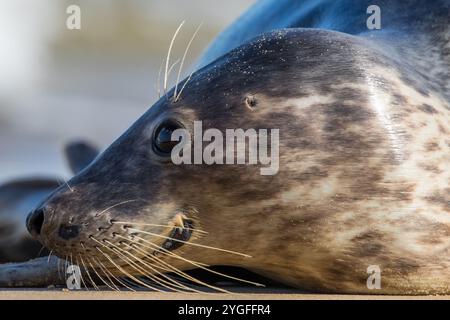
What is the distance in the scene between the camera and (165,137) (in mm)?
4027

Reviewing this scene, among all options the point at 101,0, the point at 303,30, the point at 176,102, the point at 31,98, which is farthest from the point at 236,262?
the point at 101,0

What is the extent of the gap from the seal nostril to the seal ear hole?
100 cm

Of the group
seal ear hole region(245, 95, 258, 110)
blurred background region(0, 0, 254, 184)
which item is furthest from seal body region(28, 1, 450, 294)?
blurred background region(0, 0, 254, 184)

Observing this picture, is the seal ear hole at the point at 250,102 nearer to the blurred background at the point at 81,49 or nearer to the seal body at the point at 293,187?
the seal body at the point at 293,187

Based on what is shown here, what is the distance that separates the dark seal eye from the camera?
4.00 meters

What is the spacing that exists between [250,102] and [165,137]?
16.0 inches

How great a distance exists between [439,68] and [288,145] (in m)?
1.17

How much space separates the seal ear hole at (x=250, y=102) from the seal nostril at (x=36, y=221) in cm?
100

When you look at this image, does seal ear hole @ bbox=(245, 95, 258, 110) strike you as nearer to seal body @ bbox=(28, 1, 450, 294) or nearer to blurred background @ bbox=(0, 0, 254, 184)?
seal body @ bbox=(28, 1, 450, 294)

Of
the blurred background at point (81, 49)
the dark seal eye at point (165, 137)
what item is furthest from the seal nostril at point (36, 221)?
the blurred background at point (81, 49)

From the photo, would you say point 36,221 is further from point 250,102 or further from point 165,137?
point 250,102

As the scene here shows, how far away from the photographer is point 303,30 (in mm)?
4238
